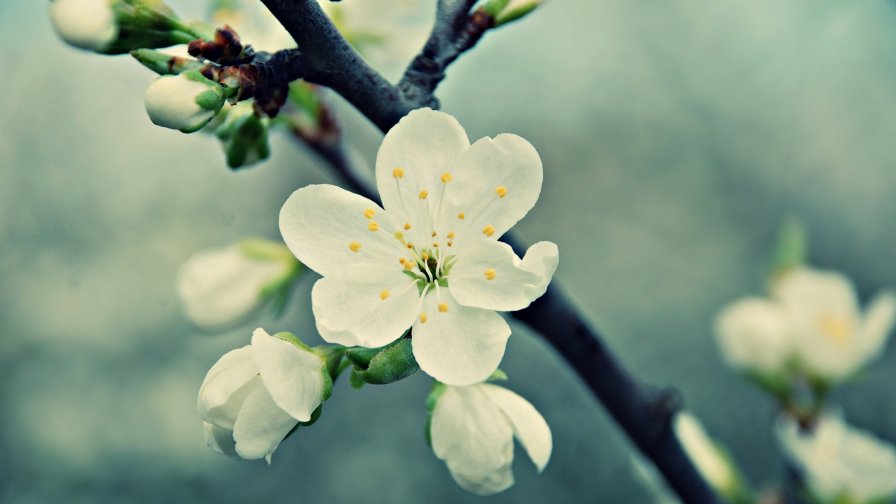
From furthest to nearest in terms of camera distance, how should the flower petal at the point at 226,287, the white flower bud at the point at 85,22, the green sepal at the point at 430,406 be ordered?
the flower petal at the point at 226,287 < the green sepal at the point at 430,406 < the white flower bud at the point at 85,22

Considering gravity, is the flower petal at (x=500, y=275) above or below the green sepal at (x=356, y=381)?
above

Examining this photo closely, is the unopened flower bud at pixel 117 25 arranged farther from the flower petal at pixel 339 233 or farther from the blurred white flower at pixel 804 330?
the blurred white flower at pixel 804 330

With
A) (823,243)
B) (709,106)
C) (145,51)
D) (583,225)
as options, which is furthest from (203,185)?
(823,243)

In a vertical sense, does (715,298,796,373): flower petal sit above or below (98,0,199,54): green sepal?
below

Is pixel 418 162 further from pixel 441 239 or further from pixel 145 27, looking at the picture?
pixel 145 27

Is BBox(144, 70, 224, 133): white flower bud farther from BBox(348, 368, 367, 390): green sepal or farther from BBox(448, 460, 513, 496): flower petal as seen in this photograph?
BBox(448, 460, 513, 496): flower petal

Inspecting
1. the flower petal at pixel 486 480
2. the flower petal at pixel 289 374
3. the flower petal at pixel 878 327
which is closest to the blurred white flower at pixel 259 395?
the flower petal at pixel 289 374

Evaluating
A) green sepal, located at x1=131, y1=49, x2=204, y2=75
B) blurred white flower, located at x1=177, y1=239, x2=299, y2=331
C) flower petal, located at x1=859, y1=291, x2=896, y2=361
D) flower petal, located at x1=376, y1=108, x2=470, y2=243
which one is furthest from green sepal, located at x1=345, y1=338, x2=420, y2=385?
flower petal, located at x1=859, y1=291, x2=896, y2=361
